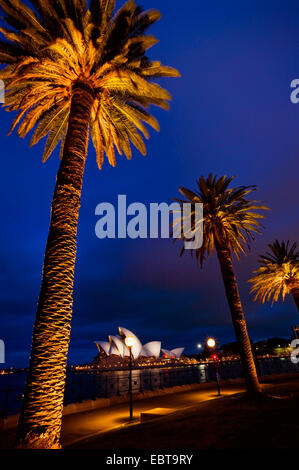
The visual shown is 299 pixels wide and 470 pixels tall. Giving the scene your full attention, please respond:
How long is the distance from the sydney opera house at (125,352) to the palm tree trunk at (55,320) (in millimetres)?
77580

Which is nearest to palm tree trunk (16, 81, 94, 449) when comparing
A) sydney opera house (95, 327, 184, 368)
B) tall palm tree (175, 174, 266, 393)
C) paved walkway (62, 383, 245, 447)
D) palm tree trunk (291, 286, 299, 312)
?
paved walkway (62, 383, 245, 447)

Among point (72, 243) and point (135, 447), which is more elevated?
point (72, 243)

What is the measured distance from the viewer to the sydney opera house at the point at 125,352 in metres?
90.6

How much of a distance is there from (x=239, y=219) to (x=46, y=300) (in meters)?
14.5

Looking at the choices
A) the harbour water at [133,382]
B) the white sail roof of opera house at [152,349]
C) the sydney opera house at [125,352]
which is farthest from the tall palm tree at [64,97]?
the white sail roof of opera house at [152,349]

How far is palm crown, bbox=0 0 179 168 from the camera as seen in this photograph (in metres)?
7.79

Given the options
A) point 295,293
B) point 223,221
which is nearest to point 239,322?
point 223,221

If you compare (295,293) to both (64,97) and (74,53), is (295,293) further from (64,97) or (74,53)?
(74,53)

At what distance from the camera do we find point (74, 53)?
26.4ft

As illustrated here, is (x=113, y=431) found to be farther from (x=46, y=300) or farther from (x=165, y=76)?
(x=165, y=76)

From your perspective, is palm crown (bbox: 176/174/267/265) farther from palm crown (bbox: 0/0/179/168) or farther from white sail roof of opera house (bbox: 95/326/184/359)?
white sail roof of opera house (bbox: 95/326/184/359)

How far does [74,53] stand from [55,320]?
7877mm

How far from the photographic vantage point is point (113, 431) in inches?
345
